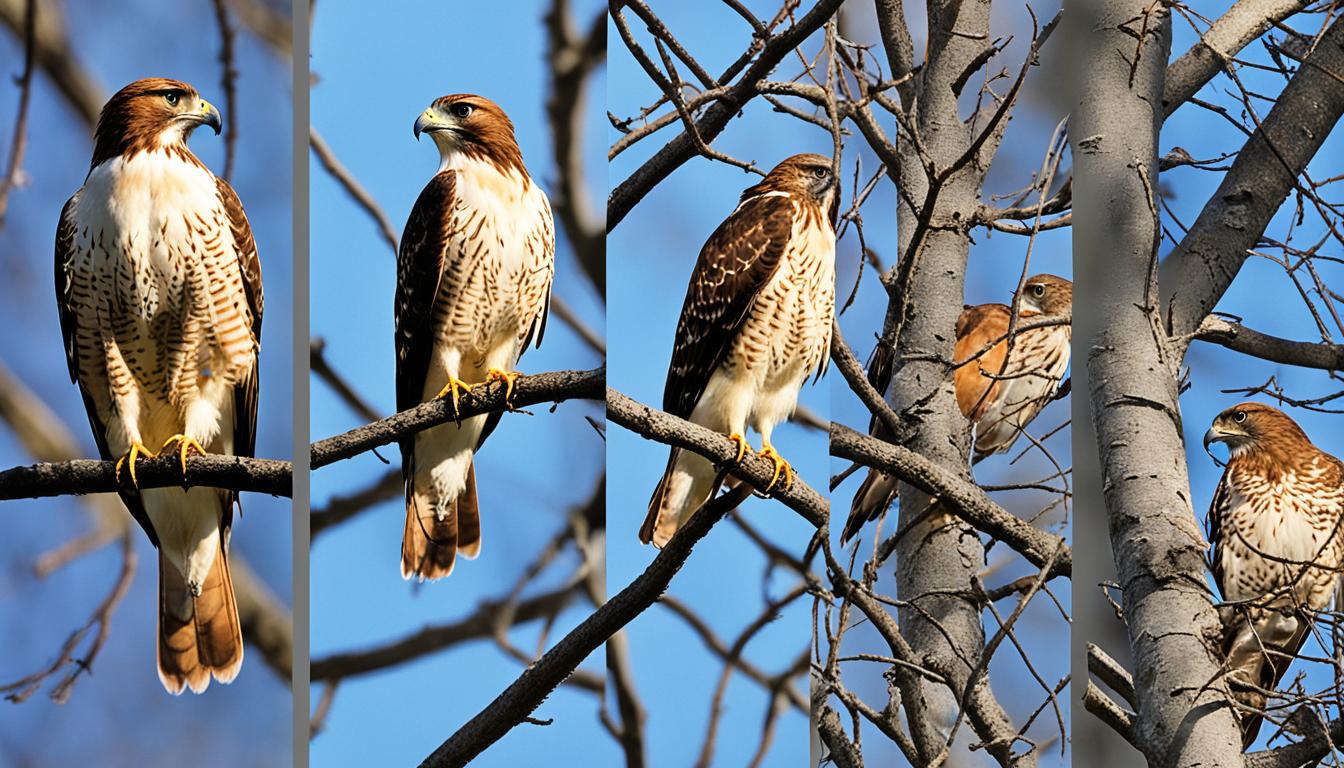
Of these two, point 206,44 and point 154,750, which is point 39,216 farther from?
point 154,750

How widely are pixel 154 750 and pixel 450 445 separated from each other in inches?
24.1

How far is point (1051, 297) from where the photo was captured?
2842 mm

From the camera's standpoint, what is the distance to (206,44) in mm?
1962

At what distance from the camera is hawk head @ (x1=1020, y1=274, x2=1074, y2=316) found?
112 inches

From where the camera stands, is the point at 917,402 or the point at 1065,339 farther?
the point at 1065,339

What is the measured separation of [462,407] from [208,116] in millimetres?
569

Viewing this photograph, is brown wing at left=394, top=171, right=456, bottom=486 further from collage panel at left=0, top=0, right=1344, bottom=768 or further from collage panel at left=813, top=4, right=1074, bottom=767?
collage panel at left=813, top=4, right=1074, bottom=767

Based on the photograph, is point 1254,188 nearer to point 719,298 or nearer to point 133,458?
point 719,298

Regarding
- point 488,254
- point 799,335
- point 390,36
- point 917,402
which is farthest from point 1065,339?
point 390,36

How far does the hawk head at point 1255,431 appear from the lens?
2.76 metres

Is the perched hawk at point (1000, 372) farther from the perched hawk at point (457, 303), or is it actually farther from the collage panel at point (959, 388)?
the perched hawk at point (457, 303)

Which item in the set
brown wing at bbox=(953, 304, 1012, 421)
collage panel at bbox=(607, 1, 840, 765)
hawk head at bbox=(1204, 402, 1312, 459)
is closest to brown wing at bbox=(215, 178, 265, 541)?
collage panel at bbox=(607, 1, 840, 765)

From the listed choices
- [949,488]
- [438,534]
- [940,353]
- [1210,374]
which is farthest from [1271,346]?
[438,534]

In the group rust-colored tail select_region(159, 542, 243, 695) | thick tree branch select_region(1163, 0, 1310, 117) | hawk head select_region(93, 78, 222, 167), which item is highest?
thick tree branch select_region(1163, 0, 1310, 117)
